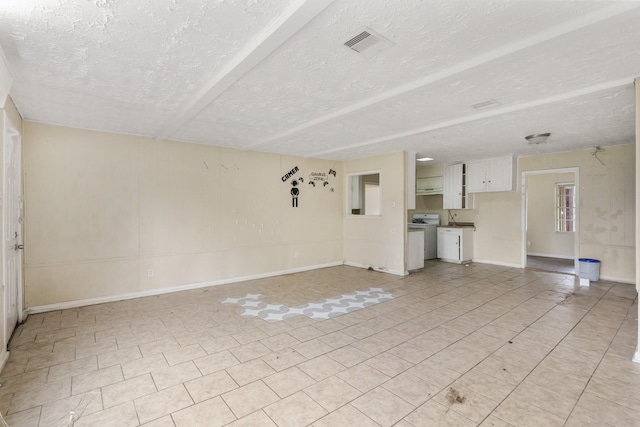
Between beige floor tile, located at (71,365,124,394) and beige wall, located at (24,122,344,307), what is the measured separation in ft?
7.44

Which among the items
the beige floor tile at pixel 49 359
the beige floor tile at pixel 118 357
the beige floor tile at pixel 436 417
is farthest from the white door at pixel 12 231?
the beige floor tile at pixel 436 417

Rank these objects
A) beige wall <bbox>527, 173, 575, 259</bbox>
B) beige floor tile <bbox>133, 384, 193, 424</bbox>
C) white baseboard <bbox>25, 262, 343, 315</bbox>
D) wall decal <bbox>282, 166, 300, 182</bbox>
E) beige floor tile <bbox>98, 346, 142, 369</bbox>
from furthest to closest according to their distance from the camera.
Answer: beige wall <bbox>527, 173, 575, 259</bbox>, wall decal <bbox>282, 166, 300, 182</bbox>, white baseboard <bbox>25, 262, 343, 315</bbox>, beige floor tile <bbox>98, 346, 142, 369</bbox>, beige floor tile <bbox>133, 384, 193, 424</bbox>

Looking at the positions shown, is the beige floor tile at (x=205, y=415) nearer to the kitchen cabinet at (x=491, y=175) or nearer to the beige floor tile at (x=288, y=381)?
the beige floor tile at (x=288, y=381)

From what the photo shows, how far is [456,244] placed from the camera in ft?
24.3

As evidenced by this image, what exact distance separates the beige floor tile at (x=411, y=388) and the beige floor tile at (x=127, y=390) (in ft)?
5.95

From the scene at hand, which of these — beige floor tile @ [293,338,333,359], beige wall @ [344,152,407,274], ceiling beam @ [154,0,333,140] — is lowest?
beige floor tile @ [293,338,333,359]

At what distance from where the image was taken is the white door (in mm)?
2982

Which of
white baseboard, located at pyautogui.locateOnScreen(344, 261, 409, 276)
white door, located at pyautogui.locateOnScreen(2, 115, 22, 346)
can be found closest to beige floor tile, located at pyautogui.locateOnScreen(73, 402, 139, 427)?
white door, located at pyautogui.locateOnScreen(2, 115, 22, 346)

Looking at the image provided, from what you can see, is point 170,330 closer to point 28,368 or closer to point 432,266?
point 28,368

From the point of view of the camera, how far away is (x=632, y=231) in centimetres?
527

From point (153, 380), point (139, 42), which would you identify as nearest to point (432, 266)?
point (153, 380)

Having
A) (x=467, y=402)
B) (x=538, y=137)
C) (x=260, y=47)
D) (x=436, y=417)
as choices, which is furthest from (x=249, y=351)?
(x=538, y=137)

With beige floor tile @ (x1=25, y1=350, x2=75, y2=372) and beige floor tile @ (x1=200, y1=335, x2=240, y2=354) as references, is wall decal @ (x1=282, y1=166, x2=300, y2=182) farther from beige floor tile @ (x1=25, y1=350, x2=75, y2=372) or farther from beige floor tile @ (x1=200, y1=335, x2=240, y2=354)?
beige floor tile @ (x1=25, y1=350, x2=75, y2=372)

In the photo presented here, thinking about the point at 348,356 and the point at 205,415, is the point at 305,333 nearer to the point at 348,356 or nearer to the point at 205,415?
the point at 348,356
